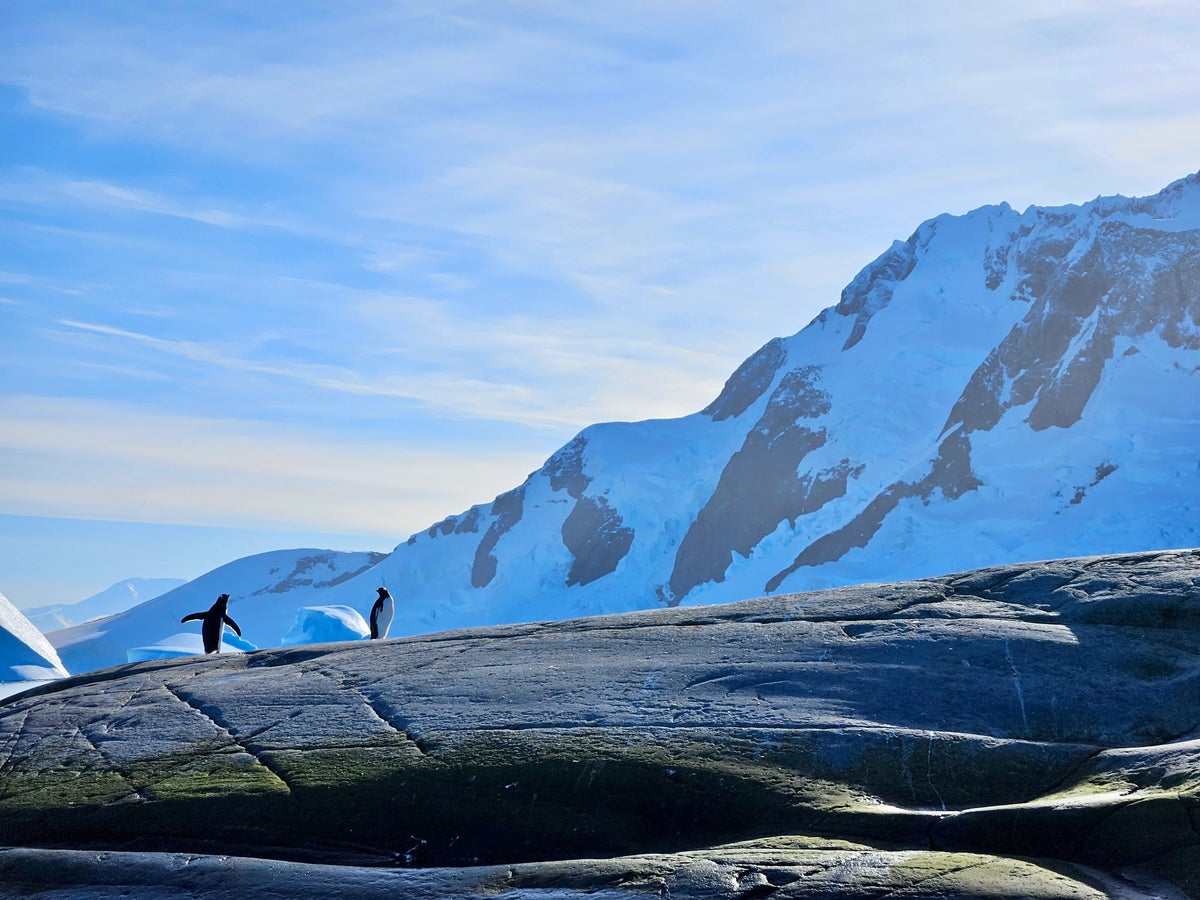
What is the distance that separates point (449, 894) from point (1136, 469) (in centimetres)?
8051

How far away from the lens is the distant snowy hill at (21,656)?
4197 centimetres

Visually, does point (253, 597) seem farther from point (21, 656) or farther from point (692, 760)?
point (692, 760)

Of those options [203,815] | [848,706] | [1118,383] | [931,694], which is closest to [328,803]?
[203,815]

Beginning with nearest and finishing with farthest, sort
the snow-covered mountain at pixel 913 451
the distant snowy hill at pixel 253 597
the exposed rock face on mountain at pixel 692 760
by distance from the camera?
the exposed rock face on mountain at pixel 692 760 → the snow-covered mountain at pixel 913 451 → the distant snowy hill at pixel 253 597

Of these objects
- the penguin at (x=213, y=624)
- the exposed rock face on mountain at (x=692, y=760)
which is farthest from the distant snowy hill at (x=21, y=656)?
the exposed rock face on mountain at (x=692, y=760)

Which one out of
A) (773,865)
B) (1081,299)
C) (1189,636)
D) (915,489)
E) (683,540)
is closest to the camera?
(773,865)

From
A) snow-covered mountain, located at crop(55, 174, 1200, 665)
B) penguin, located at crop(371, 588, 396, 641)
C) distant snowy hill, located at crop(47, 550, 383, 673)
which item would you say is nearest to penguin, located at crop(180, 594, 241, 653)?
penguin, located at crop(371, 588, 396, 641)

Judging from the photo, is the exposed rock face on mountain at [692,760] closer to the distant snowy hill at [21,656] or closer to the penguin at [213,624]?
the penguin at [213,624]

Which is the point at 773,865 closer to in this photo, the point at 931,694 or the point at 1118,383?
the point at 931,694

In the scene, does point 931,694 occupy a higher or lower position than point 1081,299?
lower

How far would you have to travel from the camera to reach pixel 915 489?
3703 inches

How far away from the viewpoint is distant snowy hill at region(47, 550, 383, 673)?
514ft

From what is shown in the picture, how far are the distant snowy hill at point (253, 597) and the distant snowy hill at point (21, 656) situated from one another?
311 feet

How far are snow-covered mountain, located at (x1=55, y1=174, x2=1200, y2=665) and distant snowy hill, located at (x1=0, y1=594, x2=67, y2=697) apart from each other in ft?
181
